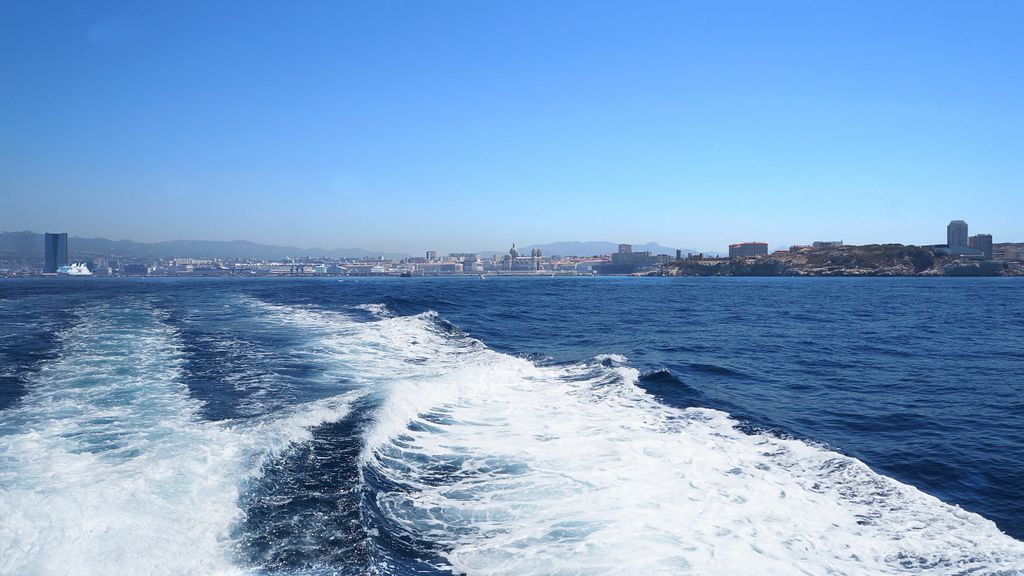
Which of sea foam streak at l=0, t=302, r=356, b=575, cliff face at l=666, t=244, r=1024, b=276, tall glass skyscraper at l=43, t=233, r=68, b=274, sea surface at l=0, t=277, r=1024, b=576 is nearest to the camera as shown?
sea foam streak at l=0, t=302, r=356, b=575

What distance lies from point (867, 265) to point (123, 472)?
450 feet

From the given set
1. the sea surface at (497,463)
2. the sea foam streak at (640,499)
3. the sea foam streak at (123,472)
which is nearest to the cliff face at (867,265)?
the sea surface at (497,463)

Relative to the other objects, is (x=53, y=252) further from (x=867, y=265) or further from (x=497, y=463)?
(x=867, y=265)

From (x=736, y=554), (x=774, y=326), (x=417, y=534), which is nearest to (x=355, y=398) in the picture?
(x=417, y=534)

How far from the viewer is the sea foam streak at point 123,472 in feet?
15.4

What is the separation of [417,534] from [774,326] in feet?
81.6

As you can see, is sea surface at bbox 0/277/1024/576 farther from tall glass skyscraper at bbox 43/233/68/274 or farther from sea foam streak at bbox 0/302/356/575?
tall glass skyscraper at bbox 43/233/68/274

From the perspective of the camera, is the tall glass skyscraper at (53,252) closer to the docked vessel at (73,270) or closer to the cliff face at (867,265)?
the docked vessel at (73,270)

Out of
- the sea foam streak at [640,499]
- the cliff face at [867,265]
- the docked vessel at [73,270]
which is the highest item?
the cliff face at [867,265]

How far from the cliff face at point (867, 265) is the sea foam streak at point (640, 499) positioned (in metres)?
129

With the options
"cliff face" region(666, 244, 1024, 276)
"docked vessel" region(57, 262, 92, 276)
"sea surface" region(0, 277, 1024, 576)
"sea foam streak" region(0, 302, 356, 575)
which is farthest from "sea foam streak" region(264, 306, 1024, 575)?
"docked vessel" region(57, 262, 92, 276)

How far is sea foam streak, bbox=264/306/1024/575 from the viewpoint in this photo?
16.7 ft

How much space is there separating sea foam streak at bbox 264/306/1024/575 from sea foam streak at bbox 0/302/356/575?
1594 mm

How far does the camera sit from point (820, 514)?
6000 millimetres
